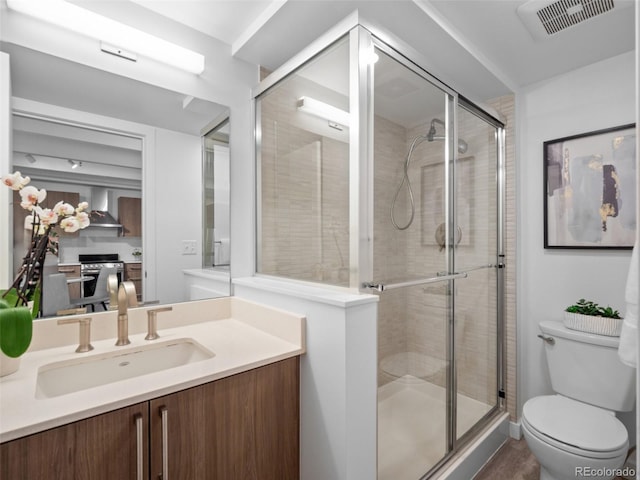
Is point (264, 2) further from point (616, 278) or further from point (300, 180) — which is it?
point (616, 278)

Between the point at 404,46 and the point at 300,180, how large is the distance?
76 centimetres

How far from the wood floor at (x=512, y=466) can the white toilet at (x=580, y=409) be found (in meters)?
0.21

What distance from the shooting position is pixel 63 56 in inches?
50.0

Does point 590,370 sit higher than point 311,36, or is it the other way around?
point 311,36

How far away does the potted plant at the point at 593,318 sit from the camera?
166 centimetres

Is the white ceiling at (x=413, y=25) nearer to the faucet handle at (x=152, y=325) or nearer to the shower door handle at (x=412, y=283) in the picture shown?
the shower door handle at (x=412, y=283)

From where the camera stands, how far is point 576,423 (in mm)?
1488

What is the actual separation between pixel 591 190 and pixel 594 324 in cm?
78

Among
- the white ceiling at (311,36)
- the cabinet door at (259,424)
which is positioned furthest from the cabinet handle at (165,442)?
the white ceiling at (311,36)

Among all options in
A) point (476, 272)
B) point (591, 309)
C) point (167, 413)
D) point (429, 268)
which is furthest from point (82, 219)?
point (591, 309)

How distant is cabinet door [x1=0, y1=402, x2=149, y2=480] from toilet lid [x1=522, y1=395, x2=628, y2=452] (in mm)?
1675

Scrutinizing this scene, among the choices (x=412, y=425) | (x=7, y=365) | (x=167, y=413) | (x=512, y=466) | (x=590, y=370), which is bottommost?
(x=512, y=466)

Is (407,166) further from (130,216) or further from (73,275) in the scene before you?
(73,275)

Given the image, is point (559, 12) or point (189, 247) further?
point (189, 247)
